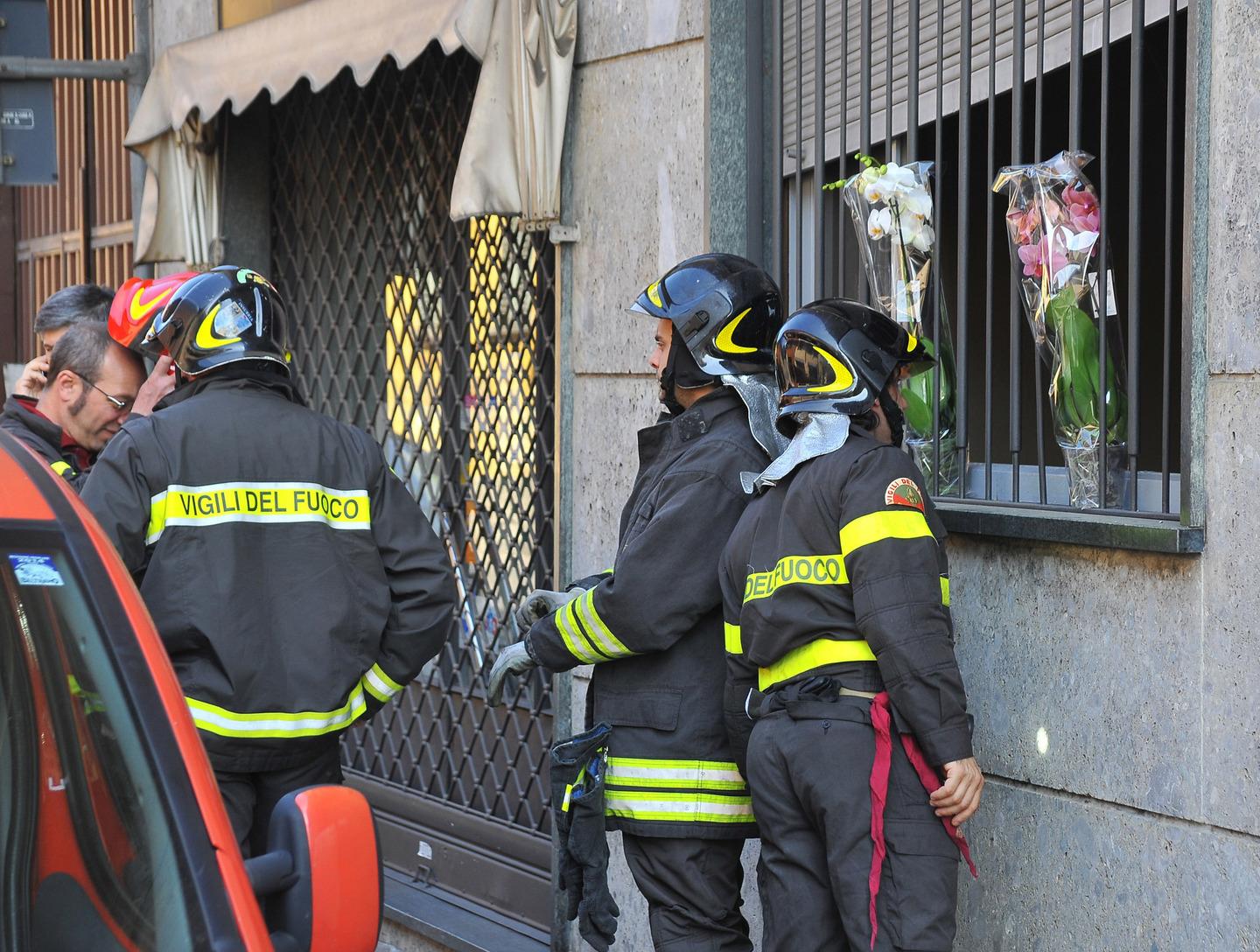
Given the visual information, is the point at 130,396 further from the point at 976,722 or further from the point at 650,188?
the point at 976,722

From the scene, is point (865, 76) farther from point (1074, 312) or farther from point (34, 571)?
point (34, 571)

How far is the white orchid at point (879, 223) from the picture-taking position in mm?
4023

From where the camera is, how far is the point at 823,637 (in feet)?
10.3

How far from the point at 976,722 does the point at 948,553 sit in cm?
41

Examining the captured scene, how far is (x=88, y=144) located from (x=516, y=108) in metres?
3.83

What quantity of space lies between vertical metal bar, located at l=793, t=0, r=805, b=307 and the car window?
2875mm

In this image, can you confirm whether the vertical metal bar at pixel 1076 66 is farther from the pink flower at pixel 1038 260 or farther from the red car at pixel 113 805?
the red car at pixel 113 805

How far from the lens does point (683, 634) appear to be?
3504mm

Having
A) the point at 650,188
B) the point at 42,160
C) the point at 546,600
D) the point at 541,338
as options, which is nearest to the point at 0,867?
the point at 546,600

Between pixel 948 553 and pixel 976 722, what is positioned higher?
pixel 948 553

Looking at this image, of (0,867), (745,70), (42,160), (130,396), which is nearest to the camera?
(0,867)

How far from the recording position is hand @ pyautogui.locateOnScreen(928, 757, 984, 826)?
9.82 ft

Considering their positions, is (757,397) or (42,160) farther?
(42,160)

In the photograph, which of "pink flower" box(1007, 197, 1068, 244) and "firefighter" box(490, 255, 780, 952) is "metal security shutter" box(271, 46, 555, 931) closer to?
"firefighter" box(490, 255, 780, 952)
